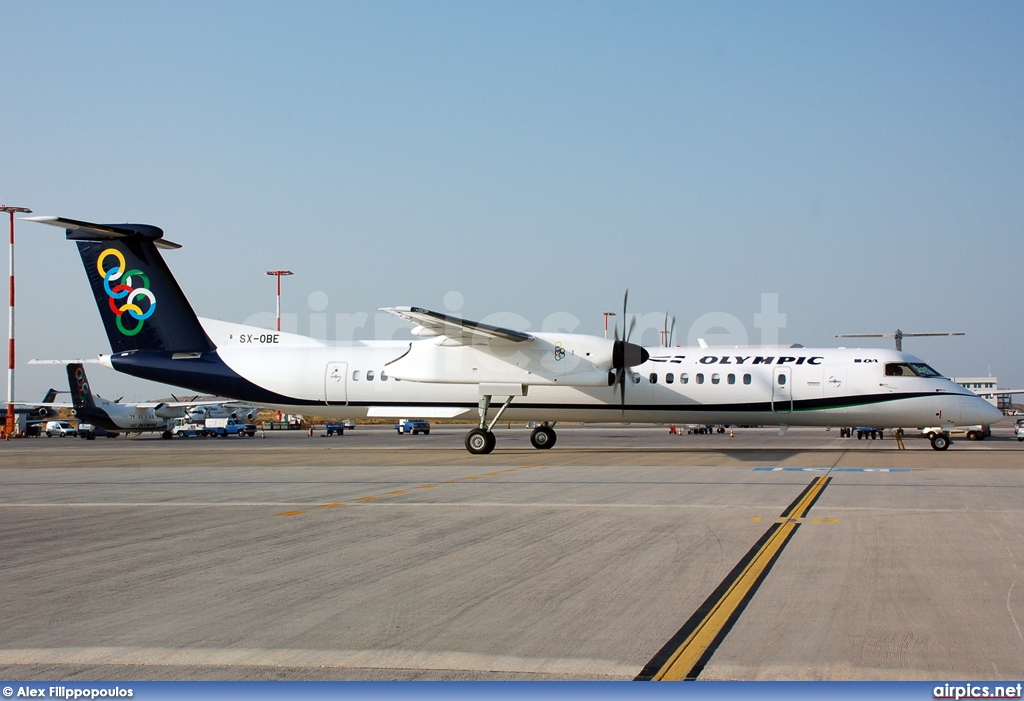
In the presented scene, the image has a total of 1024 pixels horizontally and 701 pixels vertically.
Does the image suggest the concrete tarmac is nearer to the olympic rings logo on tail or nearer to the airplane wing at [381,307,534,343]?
the airplane wing at [381,307,534,343]

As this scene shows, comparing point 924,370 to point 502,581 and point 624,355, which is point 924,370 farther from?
point 502,581

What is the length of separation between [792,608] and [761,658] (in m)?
1.45

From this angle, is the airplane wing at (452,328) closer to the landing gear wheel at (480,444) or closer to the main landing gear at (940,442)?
the landing gear wheel at (480,444)

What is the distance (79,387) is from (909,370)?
1715 inches

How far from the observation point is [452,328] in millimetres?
25234

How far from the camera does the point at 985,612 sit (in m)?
6.31

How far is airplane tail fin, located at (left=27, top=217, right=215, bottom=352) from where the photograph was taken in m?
27.0

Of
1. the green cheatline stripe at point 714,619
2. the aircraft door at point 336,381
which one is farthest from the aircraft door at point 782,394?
the green cheatline stripe at point 714,619

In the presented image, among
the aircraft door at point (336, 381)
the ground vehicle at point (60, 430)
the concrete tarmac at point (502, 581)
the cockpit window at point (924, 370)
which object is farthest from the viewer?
the ground vehicle at point (60, 430)

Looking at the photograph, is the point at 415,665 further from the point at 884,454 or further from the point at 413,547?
the point at 884,454

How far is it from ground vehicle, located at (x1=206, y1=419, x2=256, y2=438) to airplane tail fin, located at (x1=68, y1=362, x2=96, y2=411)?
776cm

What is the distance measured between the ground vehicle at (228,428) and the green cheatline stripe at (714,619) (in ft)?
164

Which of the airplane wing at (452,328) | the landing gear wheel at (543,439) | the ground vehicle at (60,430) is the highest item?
the airplane wing at (452,328)

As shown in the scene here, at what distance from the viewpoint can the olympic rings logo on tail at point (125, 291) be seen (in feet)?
88.7
